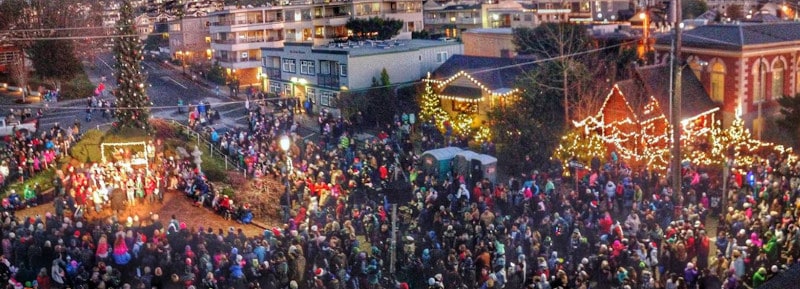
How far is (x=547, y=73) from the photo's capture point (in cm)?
3058

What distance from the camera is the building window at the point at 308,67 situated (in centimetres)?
4212

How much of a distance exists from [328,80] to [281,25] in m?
19.1

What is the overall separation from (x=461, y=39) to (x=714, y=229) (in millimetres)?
27835

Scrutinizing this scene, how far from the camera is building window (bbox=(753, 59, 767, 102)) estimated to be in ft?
92.5

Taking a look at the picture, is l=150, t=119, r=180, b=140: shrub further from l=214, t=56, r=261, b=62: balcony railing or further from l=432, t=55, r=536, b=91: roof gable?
l=214, t=56, r=261, b=62: balcony railing

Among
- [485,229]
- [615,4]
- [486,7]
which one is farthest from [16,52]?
[615,4]

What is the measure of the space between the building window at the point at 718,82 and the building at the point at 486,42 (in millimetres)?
15887

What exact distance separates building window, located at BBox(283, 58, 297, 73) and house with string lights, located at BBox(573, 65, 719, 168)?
20400 mm

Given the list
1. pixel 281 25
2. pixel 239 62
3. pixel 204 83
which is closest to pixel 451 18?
pixel 281 25

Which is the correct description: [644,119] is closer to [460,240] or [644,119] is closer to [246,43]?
[460,240]

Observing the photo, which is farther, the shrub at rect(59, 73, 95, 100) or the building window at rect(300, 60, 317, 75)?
the shrub at rect(59, 73, 95, 100)

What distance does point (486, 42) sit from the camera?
45094 millimetres

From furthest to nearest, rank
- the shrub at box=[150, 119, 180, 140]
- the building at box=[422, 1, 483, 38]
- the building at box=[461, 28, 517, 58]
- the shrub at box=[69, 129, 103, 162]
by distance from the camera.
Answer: the building at box=[422, 1, 483, 38] → the building at box=[461, 28, 517, 58] → the shrub at box=[150, 119, 180, 140] → the shrub at box=[69, 129, 103, 162]

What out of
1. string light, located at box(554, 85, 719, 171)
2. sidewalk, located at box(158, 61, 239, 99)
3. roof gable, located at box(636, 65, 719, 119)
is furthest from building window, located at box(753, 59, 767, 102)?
sidewalk, located at box(158, 61, 239, 99)
